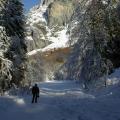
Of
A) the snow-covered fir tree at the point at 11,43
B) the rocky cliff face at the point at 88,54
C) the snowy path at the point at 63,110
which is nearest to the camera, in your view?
the snowy path at the point at 63,110

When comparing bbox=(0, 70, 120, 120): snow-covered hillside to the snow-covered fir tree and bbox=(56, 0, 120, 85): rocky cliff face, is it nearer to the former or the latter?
bbox=(56, 0, 120, 85): rocky cliff face

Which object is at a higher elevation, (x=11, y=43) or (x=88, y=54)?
(x=11, y=43)

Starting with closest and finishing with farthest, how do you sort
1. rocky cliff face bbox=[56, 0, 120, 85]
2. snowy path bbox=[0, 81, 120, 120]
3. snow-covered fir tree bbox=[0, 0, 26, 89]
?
snowy path bbox=[0, 81, 120, 120] → rocky cliff face bbox=[56, 0, 120, 85] → snow-covered fir tree bbox=[0, 0, 26, 89]

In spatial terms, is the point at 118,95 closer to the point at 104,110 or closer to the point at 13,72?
the point at 104,110

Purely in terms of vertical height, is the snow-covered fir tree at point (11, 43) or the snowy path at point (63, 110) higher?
the snow-covered fir tree at point (11, 43)

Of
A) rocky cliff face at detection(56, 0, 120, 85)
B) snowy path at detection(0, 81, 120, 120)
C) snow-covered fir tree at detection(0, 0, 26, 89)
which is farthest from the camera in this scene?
snow-covered fir tree at detection(0, 0, 26, 89)

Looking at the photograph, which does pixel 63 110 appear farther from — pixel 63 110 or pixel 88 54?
pixel 88 54

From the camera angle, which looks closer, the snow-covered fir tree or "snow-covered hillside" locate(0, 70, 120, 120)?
"snow-covered hillside" locate(0, 70, 120, 120)

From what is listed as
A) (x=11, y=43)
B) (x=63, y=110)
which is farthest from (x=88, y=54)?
(x=63, y=110)

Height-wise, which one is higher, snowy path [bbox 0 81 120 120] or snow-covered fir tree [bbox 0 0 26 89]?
snow-covered fir tree [bbox 0 0 26 89]

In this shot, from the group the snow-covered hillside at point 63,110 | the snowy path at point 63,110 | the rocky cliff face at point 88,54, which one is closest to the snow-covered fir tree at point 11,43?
the rocky cliff face at point 88,54

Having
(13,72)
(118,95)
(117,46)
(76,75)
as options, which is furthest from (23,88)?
(118,95)

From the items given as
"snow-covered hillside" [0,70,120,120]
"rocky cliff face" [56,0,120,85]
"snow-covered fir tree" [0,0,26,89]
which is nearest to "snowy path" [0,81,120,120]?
"snow-covered hillside" [0,70,120,120]

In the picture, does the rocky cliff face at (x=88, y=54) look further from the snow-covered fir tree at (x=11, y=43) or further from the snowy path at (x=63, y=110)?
the snow-covered fir tree at (x=11, y=43)
